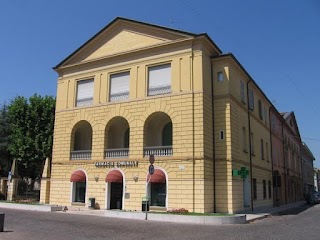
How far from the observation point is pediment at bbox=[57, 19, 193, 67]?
1077 inches

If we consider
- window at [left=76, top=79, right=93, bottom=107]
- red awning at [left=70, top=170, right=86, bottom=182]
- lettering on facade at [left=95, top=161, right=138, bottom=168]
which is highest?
window at [left=76, top=79, right=93, bottom=107]

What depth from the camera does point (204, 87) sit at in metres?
25.5

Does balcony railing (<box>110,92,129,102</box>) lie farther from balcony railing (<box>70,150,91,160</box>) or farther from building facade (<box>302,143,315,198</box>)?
building facade (<box>302,143,315,198</box>)

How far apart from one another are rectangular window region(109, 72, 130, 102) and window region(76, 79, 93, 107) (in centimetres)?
225

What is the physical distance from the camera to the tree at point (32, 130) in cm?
3825

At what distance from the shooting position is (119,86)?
2891 cm

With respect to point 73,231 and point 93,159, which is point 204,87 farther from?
point 73,231

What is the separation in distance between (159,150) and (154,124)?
355 centimetres

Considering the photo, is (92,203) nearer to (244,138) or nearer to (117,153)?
(117,153)

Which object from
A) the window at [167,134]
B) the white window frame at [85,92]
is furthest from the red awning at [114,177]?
the white window frame at [85,92]

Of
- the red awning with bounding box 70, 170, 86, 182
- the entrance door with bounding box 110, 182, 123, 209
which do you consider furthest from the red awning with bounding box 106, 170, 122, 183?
the red awning with bounding box 70, 170, 86, 182

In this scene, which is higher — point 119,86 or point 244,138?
point 119,86

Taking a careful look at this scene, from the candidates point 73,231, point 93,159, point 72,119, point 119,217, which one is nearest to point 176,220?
point 119,217

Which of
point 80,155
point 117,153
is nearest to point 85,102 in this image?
point 80,155
